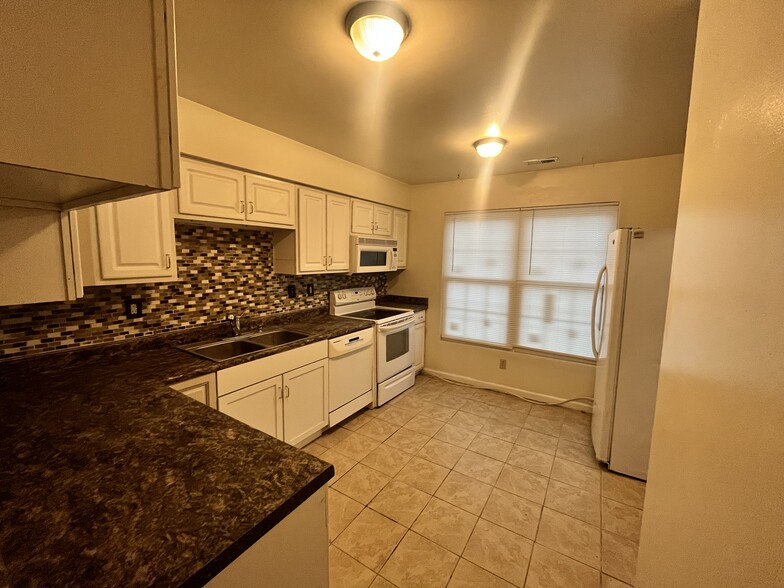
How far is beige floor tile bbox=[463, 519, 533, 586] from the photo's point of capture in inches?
62.1

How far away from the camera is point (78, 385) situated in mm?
1442

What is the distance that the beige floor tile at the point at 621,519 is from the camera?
1.82 metres

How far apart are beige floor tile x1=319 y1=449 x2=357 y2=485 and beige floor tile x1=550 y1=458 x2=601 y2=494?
1490 mm

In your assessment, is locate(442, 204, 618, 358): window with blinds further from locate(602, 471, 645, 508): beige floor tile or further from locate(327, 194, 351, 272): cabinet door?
locate(327, 194, 351, 272): cabinet door

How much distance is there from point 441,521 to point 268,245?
2469 mm

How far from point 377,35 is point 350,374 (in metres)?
2.41

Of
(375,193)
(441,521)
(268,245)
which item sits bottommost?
(441,521)

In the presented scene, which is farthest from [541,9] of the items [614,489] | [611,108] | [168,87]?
[614,489]

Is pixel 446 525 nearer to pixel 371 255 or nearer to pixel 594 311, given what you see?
pixel 594 311

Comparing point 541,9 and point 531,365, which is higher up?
point 541,9

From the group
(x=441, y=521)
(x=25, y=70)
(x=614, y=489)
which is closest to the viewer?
(x=25, y=70)

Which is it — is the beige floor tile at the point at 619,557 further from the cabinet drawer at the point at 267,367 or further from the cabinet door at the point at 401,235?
the cabinet door at the point at 401,235

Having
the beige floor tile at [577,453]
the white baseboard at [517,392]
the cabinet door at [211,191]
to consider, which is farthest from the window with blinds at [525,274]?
the cabinet door at [211,191]

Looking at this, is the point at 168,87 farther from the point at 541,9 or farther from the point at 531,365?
the point at 531,365
